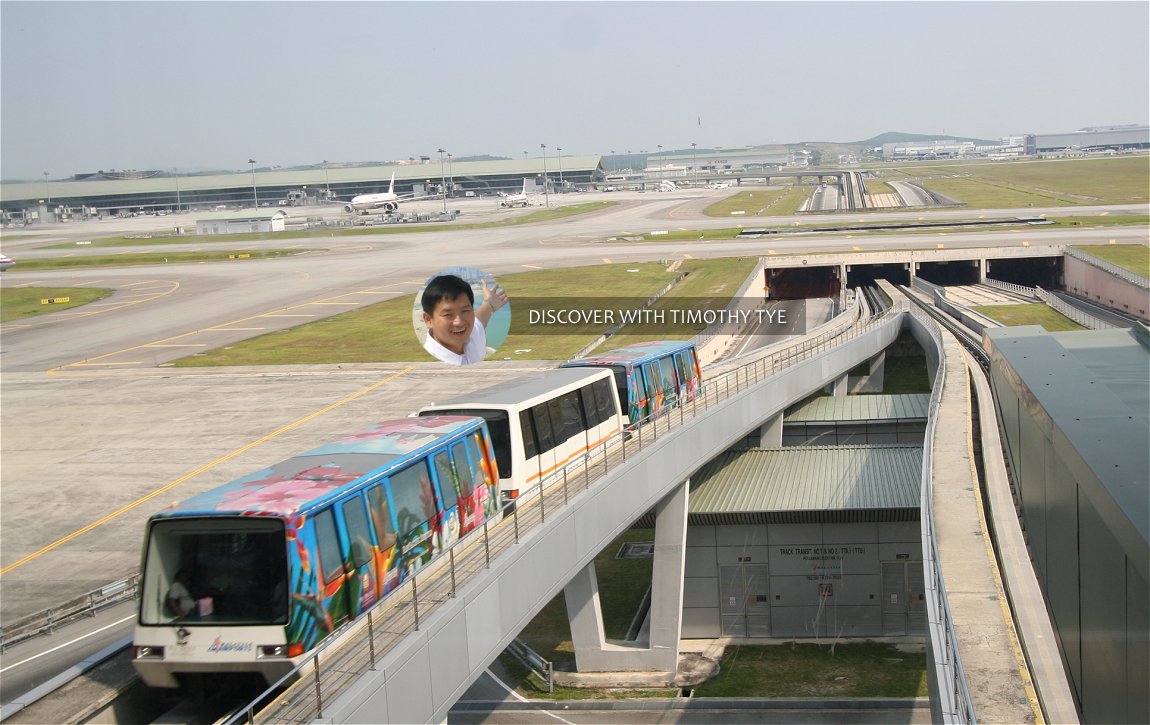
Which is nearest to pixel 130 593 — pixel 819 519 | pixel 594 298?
pixel 819 519

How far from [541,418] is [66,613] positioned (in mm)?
10322

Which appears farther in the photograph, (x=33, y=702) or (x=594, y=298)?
(x=594, y=298)

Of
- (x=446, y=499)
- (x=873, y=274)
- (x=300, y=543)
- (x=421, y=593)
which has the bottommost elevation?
(x=873, y=274)

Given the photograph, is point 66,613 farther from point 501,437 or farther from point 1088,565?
point 1088,565

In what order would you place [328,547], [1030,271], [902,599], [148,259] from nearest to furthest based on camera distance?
[328,547], [902,599], [1030,271], [148,259]

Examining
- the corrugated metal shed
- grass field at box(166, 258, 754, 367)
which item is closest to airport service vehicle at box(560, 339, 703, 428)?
the corrugated metal shed

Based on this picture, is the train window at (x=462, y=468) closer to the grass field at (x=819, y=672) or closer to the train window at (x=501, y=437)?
the train window at (x=501, y=437)

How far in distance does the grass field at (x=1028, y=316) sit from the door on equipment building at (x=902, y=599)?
24.8 metres

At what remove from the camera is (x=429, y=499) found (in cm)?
1364

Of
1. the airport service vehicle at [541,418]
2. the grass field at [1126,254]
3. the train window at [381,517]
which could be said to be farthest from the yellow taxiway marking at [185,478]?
the grass field at [1126,254]

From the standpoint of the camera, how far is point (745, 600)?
25.7 metres

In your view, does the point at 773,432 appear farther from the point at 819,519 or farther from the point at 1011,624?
the point at 1011,624

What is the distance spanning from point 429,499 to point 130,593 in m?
11.0

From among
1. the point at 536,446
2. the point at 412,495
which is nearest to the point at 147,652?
the point at 412,495
